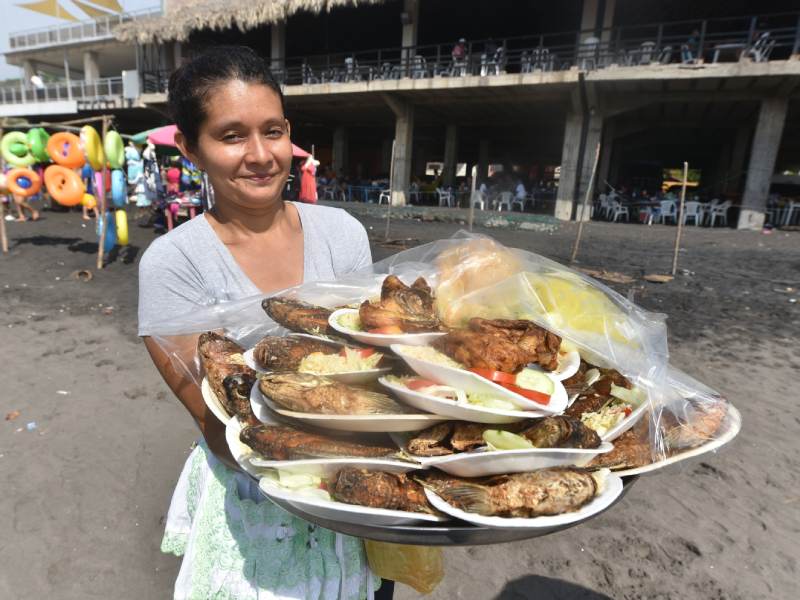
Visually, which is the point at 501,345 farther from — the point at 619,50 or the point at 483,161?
the point at 483,161

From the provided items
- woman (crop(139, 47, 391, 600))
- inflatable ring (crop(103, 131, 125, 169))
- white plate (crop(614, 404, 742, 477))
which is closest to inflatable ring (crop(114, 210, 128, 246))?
inflatable ring (crop(103, 131, 125, 169))

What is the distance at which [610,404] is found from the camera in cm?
99

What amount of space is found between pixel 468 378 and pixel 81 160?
11.1 metres

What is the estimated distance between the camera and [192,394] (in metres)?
1.23

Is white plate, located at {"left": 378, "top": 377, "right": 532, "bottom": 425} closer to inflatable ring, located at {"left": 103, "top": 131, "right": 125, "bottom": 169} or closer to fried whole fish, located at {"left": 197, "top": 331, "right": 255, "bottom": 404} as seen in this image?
fried whole fish, located at {"left": 197, "top": 331, "right": 255, "bottom": 404}

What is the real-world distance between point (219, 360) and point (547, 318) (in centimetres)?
76

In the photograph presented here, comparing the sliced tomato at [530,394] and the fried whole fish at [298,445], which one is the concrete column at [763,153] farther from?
the fried whole fish at [298,445]

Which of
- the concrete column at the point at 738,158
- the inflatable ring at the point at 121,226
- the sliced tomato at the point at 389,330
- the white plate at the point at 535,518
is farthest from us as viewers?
the concrete column at the point at 738,158

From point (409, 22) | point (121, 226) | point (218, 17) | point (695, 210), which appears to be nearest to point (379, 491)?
point (121, 226)

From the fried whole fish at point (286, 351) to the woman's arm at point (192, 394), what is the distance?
0.27 meters

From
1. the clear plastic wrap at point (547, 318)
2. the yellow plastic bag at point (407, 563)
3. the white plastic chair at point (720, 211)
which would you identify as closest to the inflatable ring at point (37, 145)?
the clear plastic wrap at point (547, 318)

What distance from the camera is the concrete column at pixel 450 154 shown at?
19.7 meters

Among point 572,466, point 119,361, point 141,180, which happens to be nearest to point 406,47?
point 141,180

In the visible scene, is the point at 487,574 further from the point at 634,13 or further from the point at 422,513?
the point at 634,13
